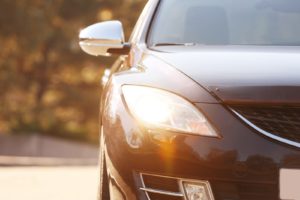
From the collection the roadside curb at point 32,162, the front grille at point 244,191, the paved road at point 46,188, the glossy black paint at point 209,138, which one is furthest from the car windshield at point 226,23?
the roadside curb at point 32,162

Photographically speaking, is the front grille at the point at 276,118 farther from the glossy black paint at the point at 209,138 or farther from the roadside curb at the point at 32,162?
the roadside curb at the point at 32,162

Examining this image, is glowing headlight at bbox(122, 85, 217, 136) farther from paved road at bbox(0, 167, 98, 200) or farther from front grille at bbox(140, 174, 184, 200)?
paved road at bbox(0, 167, 98, 200)

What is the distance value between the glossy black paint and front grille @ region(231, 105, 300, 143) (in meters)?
0.03

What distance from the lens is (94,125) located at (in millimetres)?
39219

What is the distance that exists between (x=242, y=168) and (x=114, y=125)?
24.7 inches

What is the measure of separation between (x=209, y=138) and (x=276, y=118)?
0.27 m

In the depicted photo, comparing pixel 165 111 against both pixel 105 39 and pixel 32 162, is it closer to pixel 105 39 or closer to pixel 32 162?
pixel 105 39

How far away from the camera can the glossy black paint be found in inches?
128

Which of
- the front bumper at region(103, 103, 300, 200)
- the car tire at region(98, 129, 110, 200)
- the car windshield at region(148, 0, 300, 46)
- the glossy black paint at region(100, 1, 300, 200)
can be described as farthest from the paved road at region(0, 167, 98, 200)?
the front bumper at region(103, 103, 300, 200)

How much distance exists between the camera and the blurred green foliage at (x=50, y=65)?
26.0 meters

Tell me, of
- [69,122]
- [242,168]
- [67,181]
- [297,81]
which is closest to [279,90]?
[297,81]

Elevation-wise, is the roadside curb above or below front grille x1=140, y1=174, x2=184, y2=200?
above

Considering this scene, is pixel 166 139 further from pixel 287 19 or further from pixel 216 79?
pixel 287 19

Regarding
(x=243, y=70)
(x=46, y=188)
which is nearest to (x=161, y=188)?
(x=243, y=70)
